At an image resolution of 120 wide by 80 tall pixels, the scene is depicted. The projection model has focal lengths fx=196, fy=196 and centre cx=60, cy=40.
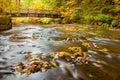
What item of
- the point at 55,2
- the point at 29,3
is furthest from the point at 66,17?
the point at 29,3

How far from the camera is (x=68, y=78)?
583 centimetres

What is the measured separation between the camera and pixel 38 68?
6.55 metres

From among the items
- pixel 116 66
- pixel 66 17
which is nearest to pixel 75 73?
pixel 116 66

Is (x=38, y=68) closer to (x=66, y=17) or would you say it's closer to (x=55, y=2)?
(x=66, y=17)

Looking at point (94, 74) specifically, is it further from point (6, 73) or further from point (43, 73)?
point (6, 73)

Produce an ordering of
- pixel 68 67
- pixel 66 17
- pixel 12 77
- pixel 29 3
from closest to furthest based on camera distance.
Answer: pixel 12 77, pixel 68 67, pixel 66 17, pixel 29 3

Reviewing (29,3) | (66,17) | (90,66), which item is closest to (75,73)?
(90,66)

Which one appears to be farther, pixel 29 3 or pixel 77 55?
pixel 29 3

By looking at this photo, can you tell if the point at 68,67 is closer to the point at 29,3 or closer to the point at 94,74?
the point at 94,74

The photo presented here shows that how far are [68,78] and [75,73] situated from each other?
50 centimetres

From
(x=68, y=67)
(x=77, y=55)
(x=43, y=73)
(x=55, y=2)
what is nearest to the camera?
(x=43, y=73)

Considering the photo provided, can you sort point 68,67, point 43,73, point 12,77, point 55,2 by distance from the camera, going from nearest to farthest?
point 12,77, point 43,73, point 68,67, point 55,2

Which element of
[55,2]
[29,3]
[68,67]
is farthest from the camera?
[29,3]

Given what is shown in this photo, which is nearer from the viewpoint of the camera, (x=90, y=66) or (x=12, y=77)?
(x=12, y=77)
